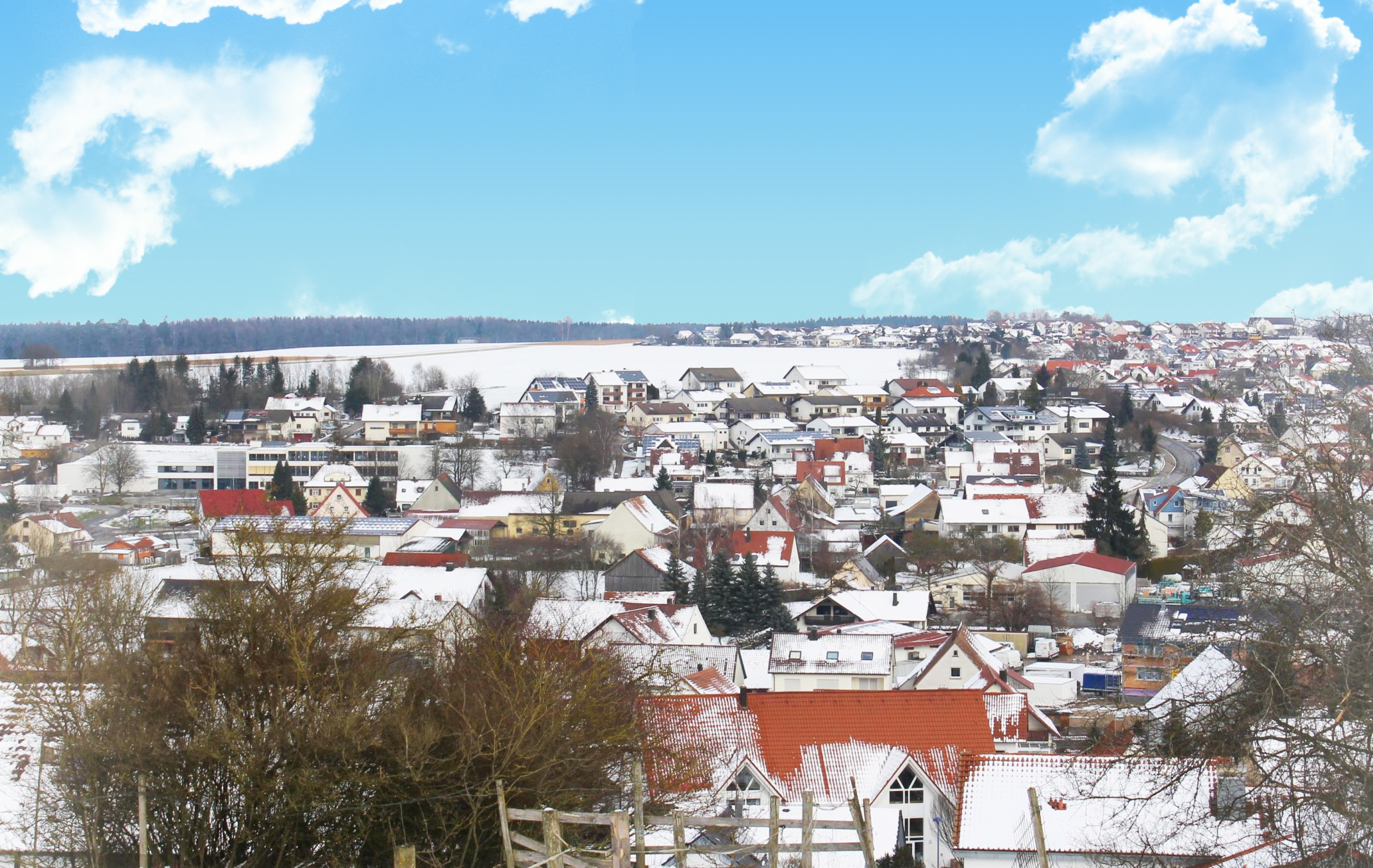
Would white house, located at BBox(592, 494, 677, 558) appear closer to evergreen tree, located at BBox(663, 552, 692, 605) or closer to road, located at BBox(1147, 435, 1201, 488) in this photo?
evergreen tree, located at BBox(663, 552, 692, 605)

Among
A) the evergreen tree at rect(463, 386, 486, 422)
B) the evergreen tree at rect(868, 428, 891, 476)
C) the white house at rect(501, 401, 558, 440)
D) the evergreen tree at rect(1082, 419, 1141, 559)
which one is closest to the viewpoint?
the evergreen tree at rect(1082, 419, 1141, 559)

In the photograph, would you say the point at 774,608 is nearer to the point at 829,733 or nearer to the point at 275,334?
the point at 829,733

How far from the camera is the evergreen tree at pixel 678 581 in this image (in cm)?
2233

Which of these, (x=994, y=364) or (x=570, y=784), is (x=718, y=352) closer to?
(x=994, y=364)

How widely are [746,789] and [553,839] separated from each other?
3994 mm

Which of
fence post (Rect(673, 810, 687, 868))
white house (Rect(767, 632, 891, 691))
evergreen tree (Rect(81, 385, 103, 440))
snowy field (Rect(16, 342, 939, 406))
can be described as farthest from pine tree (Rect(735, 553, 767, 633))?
snowy field (Rect(16, 342, 939, 406))

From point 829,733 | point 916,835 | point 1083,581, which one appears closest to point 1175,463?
point 1083,581

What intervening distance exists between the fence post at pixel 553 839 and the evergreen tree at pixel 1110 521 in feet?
Answer: 71.5

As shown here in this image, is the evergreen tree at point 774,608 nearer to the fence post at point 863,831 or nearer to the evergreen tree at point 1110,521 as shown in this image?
the evergreen tree at point 1110,521

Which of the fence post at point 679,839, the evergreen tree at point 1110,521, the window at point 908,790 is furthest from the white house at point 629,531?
the fence post at point 679,839

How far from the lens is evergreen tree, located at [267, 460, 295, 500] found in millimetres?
33938

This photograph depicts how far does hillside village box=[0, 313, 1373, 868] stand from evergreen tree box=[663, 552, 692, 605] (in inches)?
2.5

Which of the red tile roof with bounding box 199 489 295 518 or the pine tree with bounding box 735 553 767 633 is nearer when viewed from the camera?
the pine tree with bounding box 735 553 767 633

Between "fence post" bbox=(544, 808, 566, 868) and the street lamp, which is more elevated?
"fence post" bbox=(544, 808, 566, 868)
